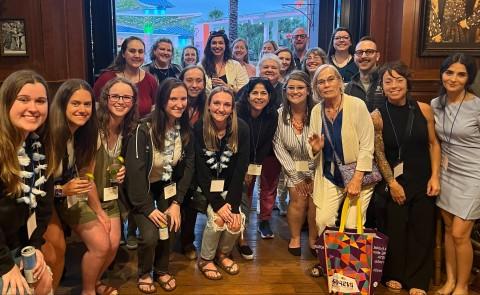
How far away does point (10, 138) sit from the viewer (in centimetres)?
179

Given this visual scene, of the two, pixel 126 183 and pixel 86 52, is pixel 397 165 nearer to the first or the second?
pixel 126 183

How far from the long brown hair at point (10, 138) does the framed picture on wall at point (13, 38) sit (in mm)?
1975

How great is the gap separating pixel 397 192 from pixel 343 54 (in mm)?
1444

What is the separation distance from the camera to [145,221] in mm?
2598

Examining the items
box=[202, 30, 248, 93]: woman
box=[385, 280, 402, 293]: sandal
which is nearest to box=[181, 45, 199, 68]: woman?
box=[202, 30, 248, 93]: woman

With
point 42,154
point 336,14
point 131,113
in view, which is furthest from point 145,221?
point 336,14

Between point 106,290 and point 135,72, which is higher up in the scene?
point 135,72

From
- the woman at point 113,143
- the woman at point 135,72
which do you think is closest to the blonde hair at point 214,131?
the woman at point 113,143

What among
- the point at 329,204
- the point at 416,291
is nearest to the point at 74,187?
the point at 329,204

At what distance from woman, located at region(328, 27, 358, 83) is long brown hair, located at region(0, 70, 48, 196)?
95.2 inches

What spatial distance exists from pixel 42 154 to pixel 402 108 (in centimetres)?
190

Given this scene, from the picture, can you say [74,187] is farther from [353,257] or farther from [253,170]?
[353,257]

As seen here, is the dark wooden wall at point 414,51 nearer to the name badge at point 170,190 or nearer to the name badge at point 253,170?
the name badge at point 253,170

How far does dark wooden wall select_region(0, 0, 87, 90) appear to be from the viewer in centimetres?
352
